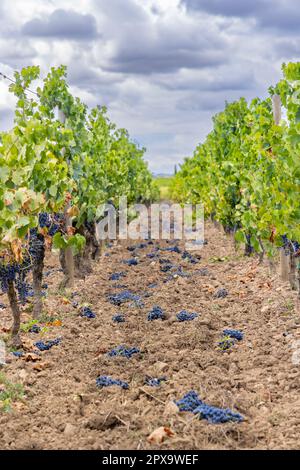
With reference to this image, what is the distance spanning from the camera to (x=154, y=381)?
5.48 m

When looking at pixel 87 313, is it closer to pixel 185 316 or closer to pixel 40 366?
pixel 185 316

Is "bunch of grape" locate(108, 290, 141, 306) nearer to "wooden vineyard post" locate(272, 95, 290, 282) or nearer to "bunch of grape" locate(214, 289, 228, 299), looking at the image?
"bunch of grape" locate(214, 289, 228, 299)

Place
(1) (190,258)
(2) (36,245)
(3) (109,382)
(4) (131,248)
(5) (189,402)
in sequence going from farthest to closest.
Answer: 1. (4) (131,248)
2. (1) (190,258)
3. (2) (36,245)
4. (3) (109,382)
5. (5) (189,402)

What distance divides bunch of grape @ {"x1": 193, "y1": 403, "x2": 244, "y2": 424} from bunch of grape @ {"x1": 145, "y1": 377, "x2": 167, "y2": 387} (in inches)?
33.8

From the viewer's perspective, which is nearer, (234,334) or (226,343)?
(226,343)

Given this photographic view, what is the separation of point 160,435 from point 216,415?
56cm

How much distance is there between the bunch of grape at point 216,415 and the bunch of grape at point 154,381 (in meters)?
0.86

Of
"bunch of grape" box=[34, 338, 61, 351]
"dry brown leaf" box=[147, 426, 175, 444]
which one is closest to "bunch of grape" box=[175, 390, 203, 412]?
"dry brown leaf" box=[147, 426, 175, 444]

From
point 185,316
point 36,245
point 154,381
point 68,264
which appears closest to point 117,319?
point 185,316

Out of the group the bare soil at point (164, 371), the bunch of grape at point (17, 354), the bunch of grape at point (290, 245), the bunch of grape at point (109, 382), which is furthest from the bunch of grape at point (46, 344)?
the bunch of grape at point (290, 245)

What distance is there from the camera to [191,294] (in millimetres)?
9586

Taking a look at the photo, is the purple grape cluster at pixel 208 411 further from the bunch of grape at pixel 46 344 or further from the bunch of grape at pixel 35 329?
the bunch of grape at pixel 35 329

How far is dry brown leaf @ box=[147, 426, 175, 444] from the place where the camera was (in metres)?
4.13
